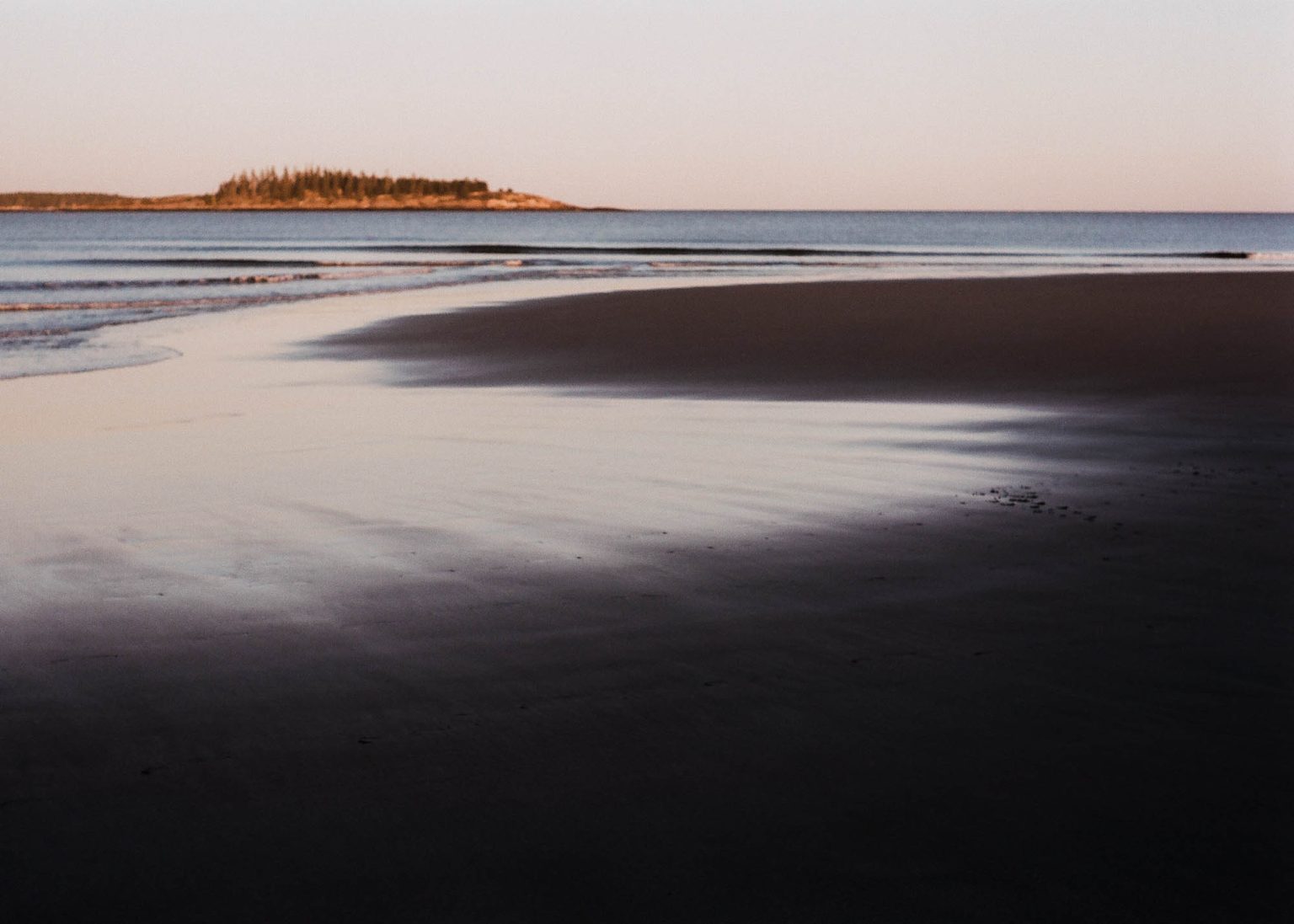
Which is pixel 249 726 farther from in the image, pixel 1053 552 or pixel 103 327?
pixel 103 327

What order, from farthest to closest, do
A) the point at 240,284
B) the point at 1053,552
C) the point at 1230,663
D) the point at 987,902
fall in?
the point at 240,284 < the point at 1053,552 < the point at 1230,663 < the point at 987,902

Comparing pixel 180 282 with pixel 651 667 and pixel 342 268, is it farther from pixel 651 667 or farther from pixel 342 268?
pixel 651 667

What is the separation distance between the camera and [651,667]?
14.9 ft

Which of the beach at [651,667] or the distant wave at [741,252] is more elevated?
the distant wave at [741,252]

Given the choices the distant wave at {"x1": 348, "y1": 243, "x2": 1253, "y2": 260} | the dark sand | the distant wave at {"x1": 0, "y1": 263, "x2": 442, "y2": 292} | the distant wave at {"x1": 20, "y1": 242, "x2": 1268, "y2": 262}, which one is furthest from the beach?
the distant wave at {"x1": 348, "y1": 243, "x2": 1253, "y2": 260}

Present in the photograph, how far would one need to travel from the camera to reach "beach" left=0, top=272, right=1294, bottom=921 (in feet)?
10.2

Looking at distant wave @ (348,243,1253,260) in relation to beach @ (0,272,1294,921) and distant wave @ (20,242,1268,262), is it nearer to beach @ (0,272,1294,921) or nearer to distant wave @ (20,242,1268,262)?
distant wave @ (20,242,1268,262)

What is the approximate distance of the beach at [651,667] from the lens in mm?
3105

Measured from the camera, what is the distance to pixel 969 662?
15.0 ft

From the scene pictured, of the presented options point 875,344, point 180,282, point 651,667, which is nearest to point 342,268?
point 180,282

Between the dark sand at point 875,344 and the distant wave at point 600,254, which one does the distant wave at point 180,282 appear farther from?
the dark sand at point 875,344

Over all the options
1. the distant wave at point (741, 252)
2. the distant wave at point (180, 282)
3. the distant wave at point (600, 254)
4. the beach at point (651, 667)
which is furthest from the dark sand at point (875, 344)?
the distant wave at point (741, 252)

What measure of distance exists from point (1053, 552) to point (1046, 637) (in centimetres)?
136

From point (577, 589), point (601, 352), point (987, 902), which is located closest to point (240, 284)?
point (601, 352)
